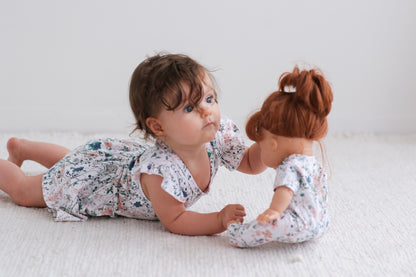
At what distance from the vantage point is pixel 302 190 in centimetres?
101

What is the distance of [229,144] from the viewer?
4.04 feet

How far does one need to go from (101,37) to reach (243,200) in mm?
902

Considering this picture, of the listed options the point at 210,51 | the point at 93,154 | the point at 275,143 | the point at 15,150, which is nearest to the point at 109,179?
the point at 93,154

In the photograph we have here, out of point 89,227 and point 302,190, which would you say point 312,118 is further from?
point 89,227

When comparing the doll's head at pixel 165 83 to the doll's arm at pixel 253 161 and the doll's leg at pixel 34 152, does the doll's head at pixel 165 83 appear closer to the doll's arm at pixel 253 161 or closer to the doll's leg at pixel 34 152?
the doll's arm at pixel 253 161

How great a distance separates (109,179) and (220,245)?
1.10ft

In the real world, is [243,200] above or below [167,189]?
below

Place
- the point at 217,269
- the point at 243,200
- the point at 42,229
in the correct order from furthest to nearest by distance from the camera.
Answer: the point at 243,200 → the point at 42,229 → the point at 217,269

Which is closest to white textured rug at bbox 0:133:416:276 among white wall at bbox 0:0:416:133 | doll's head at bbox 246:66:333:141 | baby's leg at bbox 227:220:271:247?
baby's leg at bbox 227:220:271:247

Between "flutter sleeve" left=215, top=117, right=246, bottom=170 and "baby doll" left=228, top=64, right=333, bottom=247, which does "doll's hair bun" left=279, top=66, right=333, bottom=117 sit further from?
"flutter sleeve" left=215, top=117, right=246, bottom=170

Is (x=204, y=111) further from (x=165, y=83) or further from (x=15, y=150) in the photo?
(x=15, y=150)

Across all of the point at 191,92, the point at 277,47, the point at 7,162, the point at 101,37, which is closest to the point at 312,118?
the point at 191,92

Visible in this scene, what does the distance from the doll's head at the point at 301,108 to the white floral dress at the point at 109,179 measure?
0.73ft

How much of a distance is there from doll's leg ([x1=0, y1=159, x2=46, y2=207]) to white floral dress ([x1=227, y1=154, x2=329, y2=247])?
1.68ft
